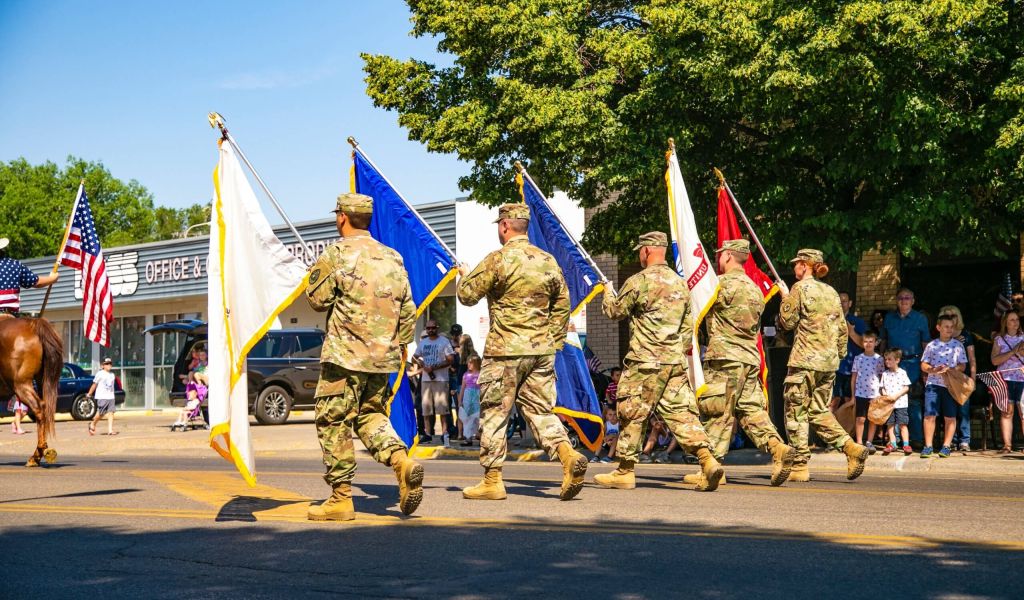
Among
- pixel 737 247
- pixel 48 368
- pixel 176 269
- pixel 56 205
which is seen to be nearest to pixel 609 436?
pixel 737 247

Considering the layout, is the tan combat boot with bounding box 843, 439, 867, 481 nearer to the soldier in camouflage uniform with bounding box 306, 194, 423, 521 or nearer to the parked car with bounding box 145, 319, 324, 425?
the soldier in camouflage uniform with bounding box 306, 194, 423, 521

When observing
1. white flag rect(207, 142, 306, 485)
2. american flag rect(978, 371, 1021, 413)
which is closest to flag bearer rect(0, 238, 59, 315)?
white flag rect(207, 142, 306, 485)

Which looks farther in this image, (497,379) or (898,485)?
(898,485)

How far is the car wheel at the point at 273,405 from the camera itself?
2492 centimetres

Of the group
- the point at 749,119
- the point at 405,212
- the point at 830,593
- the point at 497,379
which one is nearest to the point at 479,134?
the point at 749,119

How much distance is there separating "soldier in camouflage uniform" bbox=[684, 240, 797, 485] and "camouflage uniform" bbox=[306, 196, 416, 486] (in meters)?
3.52

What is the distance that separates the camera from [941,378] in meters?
14.2

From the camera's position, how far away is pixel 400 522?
311 inches

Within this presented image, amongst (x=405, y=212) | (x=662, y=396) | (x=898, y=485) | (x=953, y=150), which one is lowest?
(x=898, y=485)

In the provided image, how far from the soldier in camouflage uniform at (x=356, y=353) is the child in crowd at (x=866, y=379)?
8.20m

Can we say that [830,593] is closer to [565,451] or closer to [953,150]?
[565,451]

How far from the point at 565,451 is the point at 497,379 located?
75cm

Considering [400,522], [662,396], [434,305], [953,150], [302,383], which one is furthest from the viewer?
[434,305]

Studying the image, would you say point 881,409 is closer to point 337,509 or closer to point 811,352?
point 811,352
